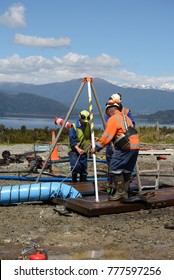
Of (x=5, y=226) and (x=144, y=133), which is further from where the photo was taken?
(x=144, y=133)

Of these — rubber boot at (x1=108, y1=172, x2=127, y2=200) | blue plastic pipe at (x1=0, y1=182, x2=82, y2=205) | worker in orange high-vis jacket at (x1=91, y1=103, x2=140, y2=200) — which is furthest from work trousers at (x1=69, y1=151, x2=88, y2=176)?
worker in orange high-vis jacket at (x1=91, y1=103, x2=140, y2=200)

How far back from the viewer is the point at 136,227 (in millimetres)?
7785

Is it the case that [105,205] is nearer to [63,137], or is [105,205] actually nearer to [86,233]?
[86,233]

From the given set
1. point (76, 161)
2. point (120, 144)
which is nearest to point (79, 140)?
point (76, 161)

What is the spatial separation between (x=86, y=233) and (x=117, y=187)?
179 cm

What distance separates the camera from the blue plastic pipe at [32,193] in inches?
364

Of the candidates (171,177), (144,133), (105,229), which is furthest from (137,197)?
(144,133)

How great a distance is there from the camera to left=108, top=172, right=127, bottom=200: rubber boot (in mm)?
8836

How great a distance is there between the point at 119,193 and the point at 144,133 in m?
22.8

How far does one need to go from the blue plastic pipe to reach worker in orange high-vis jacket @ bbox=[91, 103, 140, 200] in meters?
1.20

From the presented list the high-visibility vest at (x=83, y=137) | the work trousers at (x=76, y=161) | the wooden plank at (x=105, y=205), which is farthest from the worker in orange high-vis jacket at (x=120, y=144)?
the work trousers at (x=76, y=161)

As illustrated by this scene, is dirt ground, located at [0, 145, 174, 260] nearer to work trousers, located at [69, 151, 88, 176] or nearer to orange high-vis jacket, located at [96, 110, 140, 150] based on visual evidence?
orange high-vis jacket, located at [96, 110, 140, 150]
